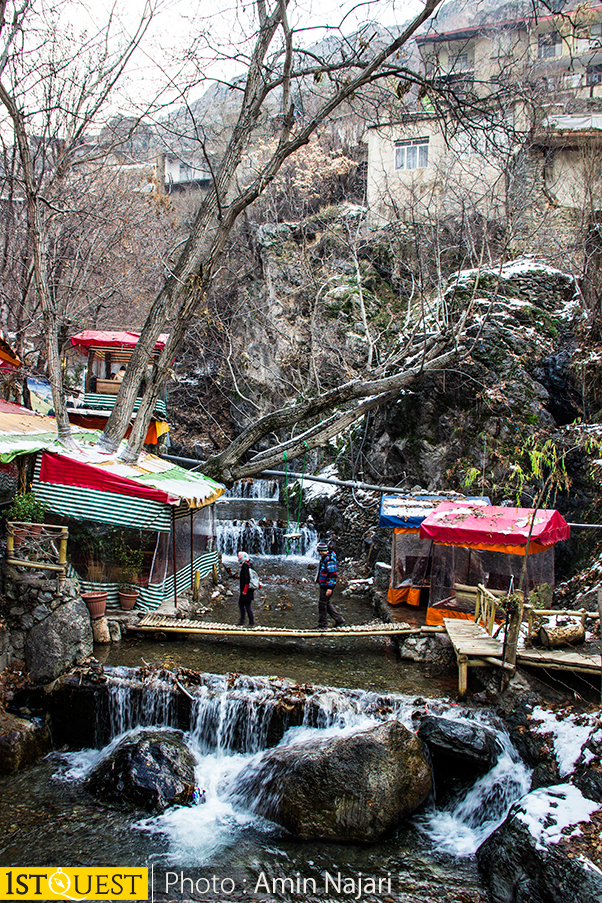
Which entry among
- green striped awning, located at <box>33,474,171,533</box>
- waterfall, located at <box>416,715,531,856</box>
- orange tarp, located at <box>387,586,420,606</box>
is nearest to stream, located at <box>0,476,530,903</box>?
waterfall, located at <box>416,715,531,856</box>

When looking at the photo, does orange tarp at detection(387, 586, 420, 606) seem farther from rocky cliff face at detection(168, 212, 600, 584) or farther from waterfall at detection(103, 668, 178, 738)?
waterfall at detection(103, 668, 178, 738)

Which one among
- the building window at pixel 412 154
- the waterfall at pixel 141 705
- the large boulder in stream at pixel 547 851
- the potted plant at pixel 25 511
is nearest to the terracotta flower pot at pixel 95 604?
the potted plant at pixel 25 511

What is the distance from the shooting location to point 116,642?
33.8 ft

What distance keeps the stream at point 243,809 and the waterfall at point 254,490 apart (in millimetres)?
14452

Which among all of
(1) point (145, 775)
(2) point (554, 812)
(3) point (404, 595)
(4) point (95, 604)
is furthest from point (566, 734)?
(4) point (95, 604)

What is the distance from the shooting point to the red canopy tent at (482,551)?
10.3 metres

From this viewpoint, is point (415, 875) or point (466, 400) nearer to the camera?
point (415, 875)

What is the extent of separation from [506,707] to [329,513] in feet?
40.4

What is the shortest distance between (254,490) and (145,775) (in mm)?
17873

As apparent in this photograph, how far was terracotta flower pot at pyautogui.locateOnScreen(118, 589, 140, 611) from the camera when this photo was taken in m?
11.2

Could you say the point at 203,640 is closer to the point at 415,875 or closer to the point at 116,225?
the point at 415,875

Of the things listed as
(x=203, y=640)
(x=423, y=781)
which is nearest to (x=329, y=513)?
(x=203, y=640)

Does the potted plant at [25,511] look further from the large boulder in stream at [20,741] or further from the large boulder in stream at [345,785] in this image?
the large boulder in stream at [345,785]

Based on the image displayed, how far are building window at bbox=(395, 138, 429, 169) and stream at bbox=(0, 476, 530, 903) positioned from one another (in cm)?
Result: 2411
